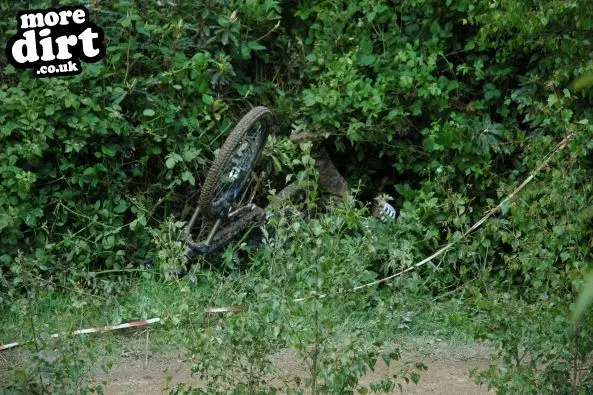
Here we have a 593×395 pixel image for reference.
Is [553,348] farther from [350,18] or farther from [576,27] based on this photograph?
[350,18]

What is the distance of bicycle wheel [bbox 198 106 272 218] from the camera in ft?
22.9

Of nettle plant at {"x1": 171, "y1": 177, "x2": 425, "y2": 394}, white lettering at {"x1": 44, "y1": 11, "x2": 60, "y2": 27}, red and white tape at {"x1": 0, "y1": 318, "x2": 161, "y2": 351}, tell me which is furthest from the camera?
white lettering at {"x1": 44, "y1": 11, "x2": 60, "y2": 27}

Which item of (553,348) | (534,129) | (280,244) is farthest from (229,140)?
(553,348)

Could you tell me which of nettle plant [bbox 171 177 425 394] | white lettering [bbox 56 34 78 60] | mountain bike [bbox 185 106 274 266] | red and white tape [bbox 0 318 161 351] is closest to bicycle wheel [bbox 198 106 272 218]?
mountain bike [bbox 185 106 274 266]

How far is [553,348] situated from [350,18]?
458cm

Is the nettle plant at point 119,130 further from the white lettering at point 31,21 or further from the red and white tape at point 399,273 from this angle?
the red and white tape at point 399,273

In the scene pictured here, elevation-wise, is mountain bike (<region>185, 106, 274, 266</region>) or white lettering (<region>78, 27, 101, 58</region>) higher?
white lettering (<region>78, 27, 101, 58</region>)

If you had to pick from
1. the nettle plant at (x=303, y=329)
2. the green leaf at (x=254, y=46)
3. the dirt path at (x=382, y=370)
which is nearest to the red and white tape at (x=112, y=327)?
the dirt path at (x=382, y=370)

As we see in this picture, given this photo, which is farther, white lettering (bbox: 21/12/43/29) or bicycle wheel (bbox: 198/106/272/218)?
white lettering (bbox: 21/12/43/29)

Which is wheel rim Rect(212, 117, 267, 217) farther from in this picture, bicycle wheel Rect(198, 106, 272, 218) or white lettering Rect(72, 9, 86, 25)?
white lettering Rect(72, 9, 86, 25)

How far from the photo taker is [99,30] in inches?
304

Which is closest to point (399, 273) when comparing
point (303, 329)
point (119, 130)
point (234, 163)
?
point (303, 329)

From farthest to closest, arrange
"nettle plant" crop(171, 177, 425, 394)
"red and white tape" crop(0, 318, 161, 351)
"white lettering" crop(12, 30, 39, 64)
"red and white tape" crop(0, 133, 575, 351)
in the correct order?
"white lettering" crop(12, 30, 39, 64)
"red and white tape" crop(0, 318, 161, 351)
"red and white tape" crop(0, 133, 575, 351)
"nettle plant" crop(171, 177, 425, 394)

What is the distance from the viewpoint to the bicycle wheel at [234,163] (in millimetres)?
6977
